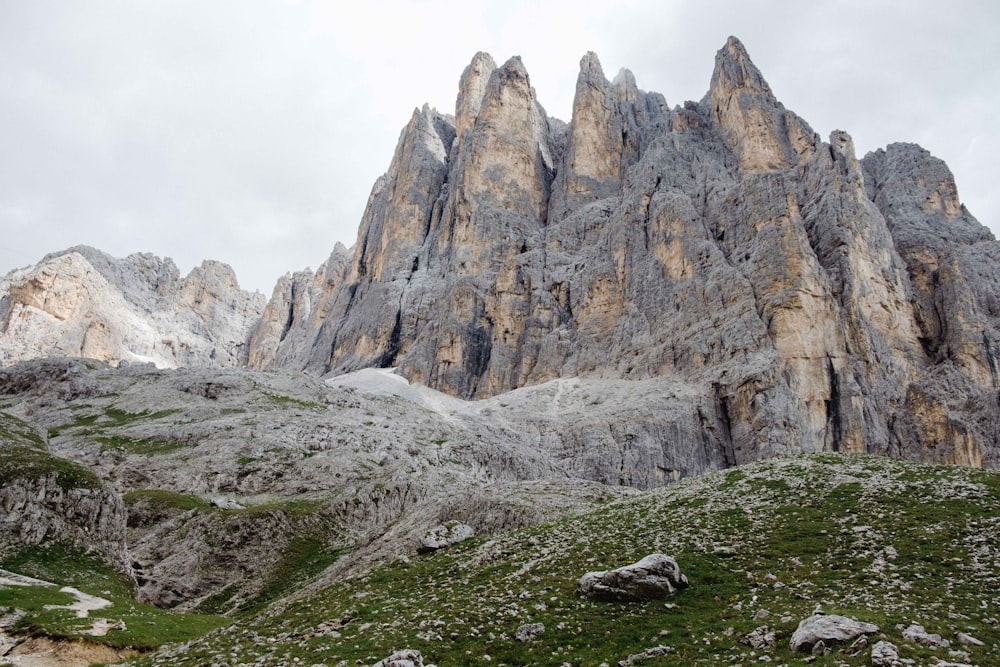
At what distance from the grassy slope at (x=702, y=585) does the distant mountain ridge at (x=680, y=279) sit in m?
63.8

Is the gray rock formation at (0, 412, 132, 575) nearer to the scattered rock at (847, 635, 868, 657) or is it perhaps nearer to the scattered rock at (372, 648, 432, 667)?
the scattered rock at (372, 648, 432, 667)

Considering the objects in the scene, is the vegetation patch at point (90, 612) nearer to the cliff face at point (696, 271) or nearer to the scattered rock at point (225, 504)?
the scattered rock at point (225, 504)

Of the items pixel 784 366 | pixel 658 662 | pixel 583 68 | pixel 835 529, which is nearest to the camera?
pixel 658 662

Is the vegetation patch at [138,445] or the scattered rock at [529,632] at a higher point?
the vegetation patch at [138,445]

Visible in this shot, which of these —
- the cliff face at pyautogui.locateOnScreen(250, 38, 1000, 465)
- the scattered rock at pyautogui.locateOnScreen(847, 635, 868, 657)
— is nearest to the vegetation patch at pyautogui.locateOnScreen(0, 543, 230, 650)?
the scattered rock at pyautogui.locateOnScreen(847, 635, 868, 657)

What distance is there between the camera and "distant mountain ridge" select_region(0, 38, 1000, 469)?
318ft

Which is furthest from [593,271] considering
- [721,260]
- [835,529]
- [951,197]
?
[835,529]

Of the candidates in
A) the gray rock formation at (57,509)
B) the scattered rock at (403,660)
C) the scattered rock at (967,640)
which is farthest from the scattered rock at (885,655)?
the gray rock formation at (57,509)

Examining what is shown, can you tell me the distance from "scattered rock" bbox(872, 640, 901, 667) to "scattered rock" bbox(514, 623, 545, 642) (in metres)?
8.48

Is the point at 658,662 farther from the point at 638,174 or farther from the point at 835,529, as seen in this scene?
the point at 638,174

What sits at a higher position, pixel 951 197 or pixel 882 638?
pixel 951 197

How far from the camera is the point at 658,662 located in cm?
1612

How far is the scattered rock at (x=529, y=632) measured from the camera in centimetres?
1839

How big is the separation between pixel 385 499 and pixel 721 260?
81277 millimetres
